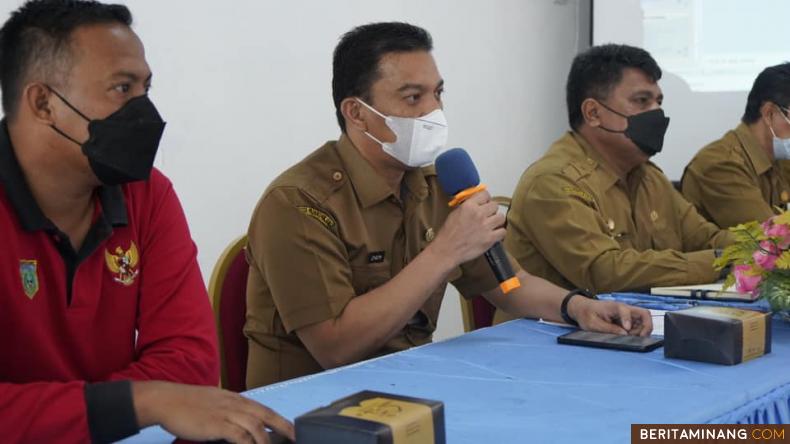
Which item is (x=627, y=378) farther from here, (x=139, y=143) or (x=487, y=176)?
(x=487, y=176)

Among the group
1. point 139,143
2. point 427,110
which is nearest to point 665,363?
point 427,110

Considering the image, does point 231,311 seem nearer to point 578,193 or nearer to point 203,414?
point 203,414

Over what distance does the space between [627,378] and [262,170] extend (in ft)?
6.57

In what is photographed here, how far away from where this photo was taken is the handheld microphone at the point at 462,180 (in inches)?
76.2

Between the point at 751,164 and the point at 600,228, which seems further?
the point at 751,164

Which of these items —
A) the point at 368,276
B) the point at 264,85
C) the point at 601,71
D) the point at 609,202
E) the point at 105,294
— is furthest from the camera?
the point at 264,85

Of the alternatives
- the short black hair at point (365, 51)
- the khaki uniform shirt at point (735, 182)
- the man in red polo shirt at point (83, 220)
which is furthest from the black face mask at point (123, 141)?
the khaki uniform shirt at point (735, 182)

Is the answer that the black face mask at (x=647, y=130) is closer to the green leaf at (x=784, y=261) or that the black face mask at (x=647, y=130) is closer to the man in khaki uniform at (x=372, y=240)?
the man in khaki uniform at (x=372, y=240)

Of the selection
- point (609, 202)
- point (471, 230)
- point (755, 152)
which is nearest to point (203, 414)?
point (471, 230)

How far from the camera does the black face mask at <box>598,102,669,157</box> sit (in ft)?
9.82

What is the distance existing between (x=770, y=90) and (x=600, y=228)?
4.53ft

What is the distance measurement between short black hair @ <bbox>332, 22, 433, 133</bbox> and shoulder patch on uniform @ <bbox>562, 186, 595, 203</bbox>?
0.68 metres

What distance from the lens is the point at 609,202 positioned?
2.94 metres

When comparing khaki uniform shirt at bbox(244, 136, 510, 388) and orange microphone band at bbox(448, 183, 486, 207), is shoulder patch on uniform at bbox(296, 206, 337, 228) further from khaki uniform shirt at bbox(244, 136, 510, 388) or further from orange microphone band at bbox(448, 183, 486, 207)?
orange microphone band at bbox(448, 183, 486, 207)
